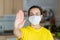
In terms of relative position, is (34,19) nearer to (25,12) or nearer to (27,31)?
(27,31)

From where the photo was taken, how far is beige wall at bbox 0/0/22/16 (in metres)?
2.69

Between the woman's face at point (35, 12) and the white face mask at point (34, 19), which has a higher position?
the woman's face at point (35, 12)

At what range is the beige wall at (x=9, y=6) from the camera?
8.81 feet

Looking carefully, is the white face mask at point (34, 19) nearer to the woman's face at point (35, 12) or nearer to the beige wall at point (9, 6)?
the woman's face at point (35, 12)

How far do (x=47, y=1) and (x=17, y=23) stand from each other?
2.11m

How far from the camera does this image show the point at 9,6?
2.72 m

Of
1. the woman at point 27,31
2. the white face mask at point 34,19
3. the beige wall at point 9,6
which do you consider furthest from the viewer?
the beige wall at point 9,6

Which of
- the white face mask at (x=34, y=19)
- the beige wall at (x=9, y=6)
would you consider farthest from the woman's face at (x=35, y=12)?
the beige wall at (x=9, y=6)

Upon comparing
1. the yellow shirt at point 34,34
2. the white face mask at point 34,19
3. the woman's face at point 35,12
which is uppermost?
the woman's face at point 35,12

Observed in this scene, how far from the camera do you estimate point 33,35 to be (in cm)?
95

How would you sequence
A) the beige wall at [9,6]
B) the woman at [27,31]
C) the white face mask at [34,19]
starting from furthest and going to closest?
the beige wall at [9,6] → the white face mask at [34,19] → the woman at [27,31]

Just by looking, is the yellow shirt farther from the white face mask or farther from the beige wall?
the beige wall

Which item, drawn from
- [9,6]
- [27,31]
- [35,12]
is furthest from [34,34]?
[9,6]

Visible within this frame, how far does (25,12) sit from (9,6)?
29 cm
